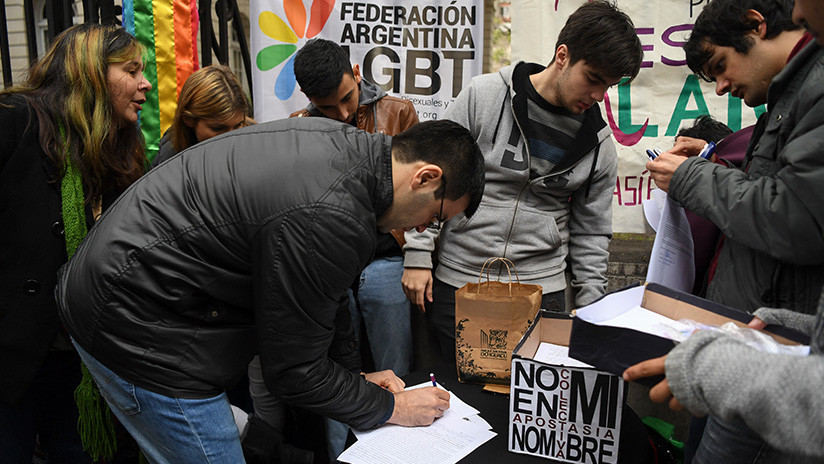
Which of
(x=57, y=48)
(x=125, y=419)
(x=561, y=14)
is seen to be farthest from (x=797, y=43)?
(x=57, y=48)

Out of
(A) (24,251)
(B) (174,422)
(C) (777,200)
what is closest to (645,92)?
(C) (777,200)

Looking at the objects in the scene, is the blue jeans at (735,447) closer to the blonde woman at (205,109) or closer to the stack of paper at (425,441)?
the stack of paper at (425,441)

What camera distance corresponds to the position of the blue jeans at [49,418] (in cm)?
180

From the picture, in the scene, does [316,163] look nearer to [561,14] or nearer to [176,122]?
[176,122]

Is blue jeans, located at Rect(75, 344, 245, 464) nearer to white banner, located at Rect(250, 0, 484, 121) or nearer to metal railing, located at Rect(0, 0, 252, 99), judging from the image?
metal railing, located at Rect(0, 0, 252, 99)

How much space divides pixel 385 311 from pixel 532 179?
2.78ft

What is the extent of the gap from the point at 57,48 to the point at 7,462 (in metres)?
1.38

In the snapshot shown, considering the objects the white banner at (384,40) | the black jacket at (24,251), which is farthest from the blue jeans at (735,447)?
the white banner at (384,40)

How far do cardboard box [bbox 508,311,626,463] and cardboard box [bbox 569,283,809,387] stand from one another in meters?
0.19

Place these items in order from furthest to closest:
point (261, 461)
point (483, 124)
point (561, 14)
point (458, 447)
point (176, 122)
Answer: point (561, 14) → point (176, 122) → point (483, 124) → point (261, 461) → point (458, 447)

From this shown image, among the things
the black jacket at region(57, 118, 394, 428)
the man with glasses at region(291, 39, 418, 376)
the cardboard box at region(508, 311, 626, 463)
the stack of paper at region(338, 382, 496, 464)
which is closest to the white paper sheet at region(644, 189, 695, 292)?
the cardboard box at region(508, 311, 626, 463)

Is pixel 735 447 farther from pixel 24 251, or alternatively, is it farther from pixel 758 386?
pixel 24 251

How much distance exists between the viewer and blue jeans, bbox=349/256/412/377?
7.77 feet

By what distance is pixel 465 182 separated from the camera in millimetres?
1414
